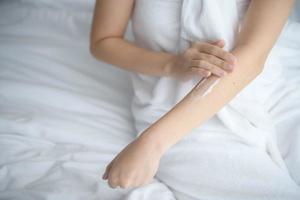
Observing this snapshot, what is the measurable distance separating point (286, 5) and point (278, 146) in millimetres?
305

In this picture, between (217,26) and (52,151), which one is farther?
(52,151)

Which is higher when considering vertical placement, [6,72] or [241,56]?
[241,56]

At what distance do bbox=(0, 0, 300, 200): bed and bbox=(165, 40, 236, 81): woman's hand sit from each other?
0.26m

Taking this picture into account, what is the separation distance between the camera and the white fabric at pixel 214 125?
0.71 metres

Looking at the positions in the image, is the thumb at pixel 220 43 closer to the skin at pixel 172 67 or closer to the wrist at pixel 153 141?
the skin at pixel 172 67

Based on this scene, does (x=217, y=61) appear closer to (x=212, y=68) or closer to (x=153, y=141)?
(x=212, y=68)

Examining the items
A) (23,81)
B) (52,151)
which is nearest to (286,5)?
(52,151)

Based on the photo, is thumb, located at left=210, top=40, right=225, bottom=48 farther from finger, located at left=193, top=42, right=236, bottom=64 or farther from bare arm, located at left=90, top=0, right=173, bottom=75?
bare arm, located at left=90, top=0, right=173, bottom=75

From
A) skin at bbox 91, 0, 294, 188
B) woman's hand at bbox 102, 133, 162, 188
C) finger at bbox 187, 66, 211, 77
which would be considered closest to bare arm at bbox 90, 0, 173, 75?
skin at bbox 91, 0, 294, 188

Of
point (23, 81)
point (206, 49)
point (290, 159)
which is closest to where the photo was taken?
point (206, 49)

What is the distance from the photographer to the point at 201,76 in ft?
2.27

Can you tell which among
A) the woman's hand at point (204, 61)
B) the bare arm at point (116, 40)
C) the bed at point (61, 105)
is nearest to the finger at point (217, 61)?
the woman's hand at point (204, 61)

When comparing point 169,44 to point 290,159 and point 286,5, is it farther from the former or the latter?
point 290,159

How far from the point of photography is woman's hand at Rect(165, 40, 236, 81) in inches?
26.4
